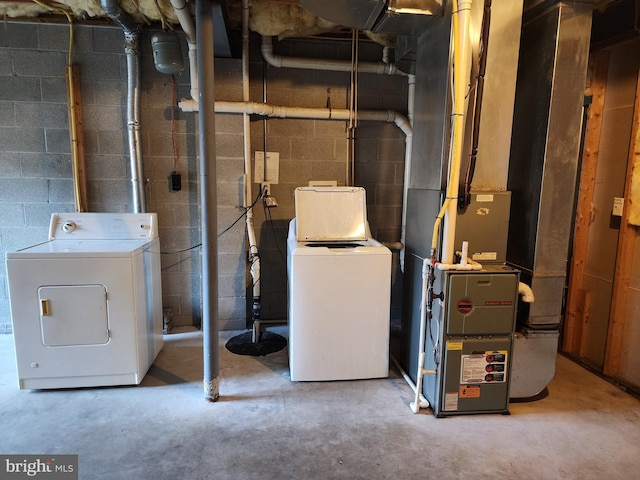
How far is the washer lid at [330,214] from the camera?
9.43 feet

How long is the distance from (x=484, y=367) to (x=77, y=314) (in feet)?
7.80

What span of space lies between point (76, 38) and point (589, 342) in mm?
4527

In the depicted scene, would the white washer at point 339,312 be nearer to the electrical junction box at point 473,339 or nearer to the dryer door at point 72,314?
the electrical junction box at point 473,339

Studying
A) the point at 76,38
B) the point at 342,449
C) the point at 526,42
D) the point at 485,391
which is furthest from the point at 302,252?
the point at 76,38

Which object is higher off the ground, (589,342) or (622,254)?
(622,254)

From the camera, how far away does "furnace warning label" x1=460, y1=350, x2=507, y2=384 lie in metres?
2.20

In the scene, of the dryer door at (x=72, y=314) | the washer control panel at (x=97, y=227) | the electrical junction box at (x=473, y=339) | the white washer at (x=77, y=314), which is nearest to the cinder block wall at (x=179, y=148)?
the washer control panel at (x=97, y=227)

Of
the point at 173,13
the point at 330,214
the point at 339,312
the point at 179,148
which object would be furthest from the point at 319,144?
the point at 339,312

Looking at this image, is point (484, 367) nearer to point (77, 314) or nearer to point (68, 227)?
point (77, 314)

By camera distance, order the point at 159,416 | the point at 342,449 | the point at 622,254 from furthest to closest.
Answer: the point at 622,254 → the point at 159,416 → the point at 342,449

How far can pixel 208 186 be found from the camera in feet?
7.31

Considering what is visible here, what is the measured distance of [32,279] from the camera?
2.31m

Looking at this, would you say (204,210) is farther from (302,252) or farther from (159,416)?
(159,416)

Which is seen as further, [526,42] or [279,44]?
[279,44]
